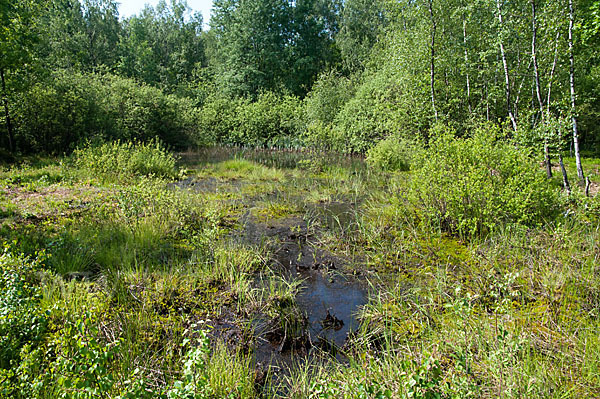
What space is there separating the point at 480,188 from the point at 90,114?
60.3 ft

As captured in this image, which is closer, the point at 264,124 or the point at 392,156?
the point at 392,156

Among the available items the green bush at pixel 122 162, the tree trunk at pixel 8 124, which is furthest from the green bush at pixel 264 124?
the tree trunk at pixel 8 124

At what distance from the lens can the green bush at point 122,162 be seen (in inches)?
425

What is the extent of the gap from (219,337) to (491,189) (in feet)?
Answer: 15.3

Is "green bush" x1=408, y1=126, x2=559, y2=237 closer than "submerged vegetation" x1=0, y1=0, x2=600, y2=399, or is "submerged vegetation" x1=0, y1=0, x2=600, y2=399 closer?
"submerged vegetation" x1=0, y1=0, x2=600, y2=399

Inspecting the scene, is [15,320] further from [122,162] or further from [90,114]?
[90,114]

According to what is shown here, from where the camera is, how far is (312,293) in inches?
184

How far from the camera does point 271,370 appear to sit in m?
3.17

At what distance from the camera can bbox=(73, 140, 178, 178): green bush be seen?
425 inches

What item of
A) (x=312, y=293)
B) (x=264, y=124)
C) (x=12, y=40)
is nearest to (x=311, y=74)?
(x=264, y=124)

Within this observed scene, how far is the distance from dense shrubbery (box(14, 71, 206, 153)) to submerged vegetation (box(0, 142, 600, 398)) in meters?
8.41

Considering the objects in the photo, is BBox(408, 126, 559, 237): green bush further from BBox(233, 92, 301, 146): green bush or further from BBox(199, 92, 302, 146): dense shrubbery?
BBox(233, 92, 301, 146): green bush

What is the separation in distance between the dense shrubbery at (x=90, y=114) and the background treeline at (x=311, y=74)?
0.07 meters

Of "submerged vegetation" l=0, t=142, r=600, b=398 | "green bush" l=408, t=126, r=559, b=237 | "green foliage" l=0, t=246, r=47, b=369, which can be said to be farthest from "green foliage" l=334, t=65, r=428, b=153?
"green foliage" l=0, t=246, r=47, b=369
